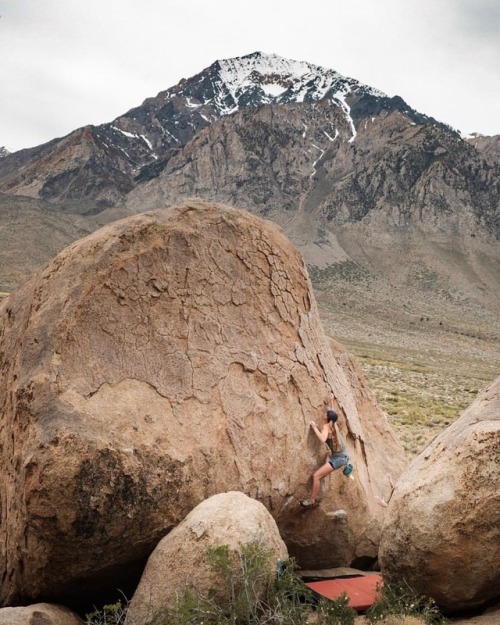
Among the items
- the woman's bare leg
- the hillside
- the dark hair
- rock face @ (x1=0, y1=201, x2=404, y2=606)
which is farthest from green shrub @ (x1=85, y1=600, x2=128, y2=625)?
the hillside

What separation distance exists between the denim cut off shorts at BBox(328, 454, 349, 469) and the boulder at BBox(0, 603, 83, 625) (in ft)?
12.5

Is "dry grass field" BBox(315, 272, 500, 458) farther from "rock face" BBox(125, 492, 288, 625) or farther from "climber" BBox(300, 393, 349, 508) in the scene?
"rock face" BBox(125, 492, 288, 625)

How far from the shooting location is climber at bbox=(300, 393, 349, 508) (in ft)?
27.6

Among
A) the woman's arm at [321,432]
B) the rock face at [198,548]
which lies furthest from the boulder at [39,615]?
the woman's arm at [321,432]

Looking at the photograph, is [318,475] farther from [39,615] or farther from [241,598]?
[39,615]

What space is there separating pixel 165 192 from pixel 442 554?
645ft

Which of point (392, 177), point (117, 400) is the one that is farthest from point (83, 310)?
point (392, 177)

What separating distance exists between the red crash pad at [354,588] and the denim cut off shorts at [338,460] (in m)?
1.49

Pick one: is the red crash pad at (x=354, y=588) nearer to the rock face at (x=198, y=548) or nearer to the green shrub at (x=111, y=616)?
the rock face at (x=198, y=548)

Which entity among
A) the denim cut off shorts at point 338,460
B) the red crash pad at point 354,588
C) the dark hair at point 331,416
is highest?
the dark hair at point 331,416

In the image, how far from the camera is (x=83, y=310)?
765 centimetres

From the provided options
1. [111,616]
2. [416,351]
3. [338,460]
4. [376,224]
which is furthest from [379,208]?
[111,616]

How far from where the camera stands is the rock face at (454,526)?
644 cm

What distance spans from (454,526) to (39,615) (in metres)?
4.60
